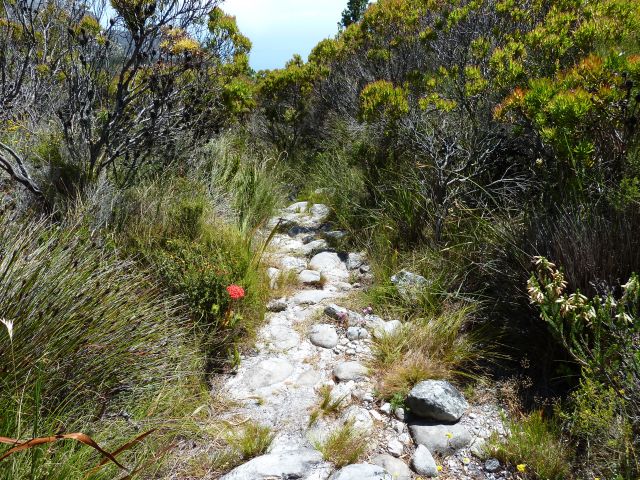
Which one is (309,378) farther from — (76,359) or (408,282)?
(76,359)

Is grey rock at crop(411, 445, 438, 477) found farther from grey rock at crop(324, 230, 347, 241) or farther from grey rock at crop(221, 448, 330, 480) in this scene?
grey rock at crop(324, 230, 347, 241)

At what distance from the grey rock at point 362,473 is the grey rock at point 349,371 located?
85 cm

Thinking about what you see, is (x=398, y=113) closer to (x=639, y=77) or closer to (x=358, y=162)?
(x=358, y=162)

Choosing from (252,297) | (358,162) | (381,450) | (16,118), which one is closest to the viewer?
(381,450)

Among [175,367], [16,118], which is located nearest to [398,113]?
[175,367]

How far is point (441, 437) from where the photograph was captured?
2.81 m

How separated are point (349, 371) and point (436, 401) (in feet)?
2.28

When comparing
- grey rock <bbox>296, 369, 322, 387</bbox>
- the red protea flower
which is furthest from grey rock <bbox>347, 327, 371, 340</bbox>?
the red protea flower

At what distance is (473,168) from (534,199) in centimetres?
105

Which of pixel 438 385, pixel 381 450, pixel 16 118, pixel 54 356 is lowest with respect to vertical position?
pixel 381 450

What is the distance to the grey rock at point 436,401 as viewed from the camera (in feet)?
9.47

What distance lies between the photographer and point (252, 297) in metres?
3.99

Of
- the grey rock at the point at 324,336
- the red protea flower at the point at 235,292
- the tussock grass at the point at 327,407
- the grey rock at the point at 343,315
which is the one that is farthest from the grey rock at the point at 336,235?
the tussock grass at the point at 327,407

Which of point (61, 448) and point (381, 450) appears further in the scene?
point (381, 450)
